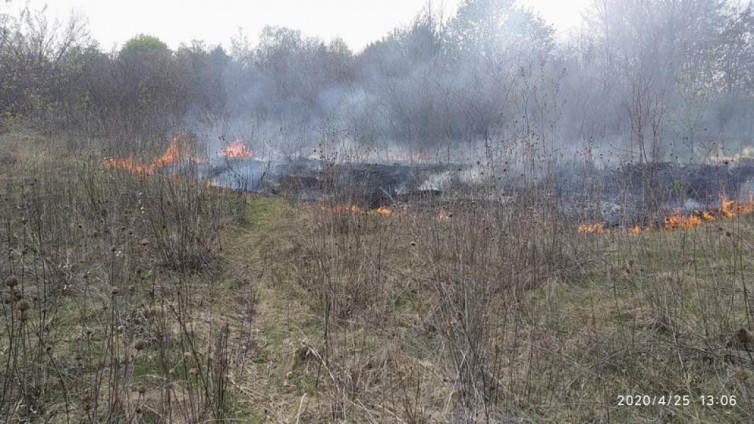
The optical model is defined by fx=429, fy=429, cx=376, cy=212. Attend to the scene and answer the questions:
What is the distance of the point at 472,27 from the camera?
1563 cm

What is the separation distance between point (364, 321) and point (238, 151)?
26.9 feet

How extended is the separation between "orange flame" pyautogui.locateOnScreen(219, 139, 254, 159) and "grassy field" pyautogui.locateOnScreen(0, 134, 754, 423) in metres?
3.79

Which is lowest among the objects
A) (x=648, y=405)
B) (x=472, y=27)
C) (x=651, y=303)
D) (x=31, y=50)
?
(x=648, y=405)

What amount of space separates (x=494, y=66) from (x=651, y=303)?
33.8 feet

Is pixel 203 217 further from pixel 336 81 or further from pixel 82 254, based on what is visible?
pixel 336 81

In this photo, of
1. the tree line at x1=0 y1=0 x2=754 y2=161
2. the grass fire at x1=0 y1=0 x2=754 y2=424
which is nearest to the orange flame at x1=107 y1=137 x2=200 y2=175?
the grass fire at x1=0 y1=0 x2=754 y2=424

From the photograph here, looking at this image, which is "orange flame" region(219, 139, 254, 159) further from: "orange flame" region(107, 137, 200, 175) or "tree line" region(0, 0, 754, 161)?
"orange flame" region(107, 137, 200, 175)

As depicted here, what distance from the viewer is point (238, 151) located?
10281 millimetres

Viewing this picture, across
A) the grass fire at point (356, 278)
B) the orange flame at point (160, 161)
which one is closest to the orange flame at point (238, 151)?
the grass fire at point (356, 278)

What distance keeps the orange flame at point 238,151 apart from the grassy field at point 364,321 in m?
3.79

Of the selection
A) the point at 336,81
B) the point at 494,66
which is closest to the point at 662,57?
the point at 494,66

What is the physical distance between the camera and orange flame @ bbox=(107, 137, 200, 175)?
18.5 feet

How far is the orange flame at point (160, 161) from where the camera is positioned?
564cm

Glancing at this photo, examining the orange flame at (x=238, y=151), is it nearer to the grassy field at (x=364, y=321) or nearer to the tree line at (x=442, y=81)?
the tree line at (x=442, y=81)
